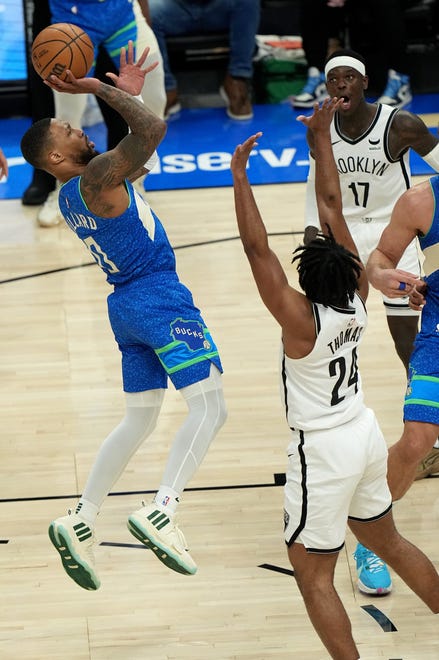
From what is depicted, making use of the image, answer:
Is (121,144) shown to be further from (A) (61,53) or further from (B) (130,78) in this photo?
(A) (61,53)

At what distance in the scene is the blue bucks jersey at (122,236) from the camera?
443cm

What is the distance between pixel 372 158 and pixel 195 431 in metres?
1.98

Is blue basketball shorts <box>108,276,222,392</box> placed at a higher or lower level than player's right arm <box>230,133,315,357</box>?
lower

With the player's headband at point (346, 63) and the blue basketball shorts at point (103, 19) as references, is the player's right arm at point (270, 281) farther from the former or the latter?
the blue basketball shorts at point (103, 19)

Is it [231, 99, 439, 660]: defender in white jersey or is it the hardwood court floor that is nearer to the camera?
[231, 99, 439, 660]: defender in white jersey

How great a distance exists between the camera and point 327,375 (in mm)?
3896

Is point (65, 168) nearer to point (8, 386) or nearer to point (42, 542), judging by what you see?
point (42, 542)

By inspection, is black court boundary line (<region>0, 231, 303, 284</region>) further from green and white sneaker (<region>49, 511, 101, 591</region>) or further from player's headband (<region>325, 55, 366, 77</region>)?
green and white sneaker (<region>49, 511, 101, 591</region>)

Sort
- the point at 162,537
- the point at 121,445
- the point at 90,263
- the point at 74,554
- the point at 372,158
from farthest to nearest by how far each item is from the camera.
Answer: the point at 90,263 < the point at 372,158 < the point at 121,445 < the point at 74,554 < the point at 162,537

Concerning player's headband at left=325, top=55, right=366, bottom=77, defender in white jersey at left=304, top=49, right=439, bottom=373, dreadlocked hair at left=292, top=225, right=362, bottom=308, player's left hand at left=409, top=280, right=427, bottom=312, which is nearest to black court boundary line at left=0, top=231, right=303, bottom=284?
defender in white jersey at left=304, top=49, right=439, bottom=373

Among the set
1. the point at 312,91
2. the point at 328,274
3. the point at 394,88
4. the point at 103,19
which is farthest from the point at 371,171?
the point at 312,91

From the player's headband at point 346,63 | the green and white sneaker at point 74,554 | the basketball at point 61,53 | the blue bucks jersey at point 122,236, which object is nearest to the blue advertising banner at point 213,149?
the player's headband at point 346,63

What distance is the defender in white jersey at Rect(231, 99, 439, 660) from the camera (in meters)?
3.82

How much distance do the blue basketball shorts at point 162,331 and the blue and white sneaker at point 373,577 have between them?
3.43ft
